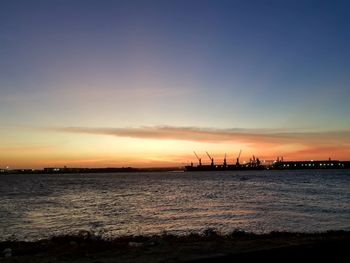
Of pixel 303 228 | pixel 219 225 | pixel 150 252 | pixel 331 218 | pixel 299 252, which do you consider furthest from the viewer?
pixel 331 218

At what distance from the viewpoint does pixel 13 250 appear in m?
13.6

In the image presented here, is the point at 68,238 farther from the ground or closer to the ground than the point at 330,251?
closer to the ground

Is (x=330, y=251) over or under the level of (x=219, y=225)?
over

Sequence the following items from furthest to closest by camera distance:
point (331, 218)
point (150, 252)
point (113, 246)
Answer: point (331, 218) → point (113, 246) → point (150, 252)

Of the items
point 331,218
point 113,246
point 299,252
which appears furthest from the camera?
point 331,218

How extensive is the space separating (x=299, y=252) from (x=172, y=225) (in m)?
22.7

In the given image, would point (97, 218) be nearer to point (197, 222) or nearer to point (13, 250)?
point (197, 222)

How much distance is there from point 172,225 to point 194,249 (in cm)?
1838

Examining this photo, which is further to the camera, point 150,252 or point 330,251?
point 150,252

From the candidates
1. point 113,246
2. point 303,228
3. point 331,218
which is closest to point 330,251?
point 113,246

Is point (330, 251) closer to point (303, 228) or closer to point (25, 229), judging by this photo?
point (303, 228)

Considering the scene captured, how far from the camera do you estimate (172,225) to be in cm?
2953

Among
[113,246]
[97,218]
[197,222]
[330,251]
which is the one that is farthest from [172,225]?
[330,251]

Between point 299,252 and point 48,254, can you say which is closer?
point 299,252
